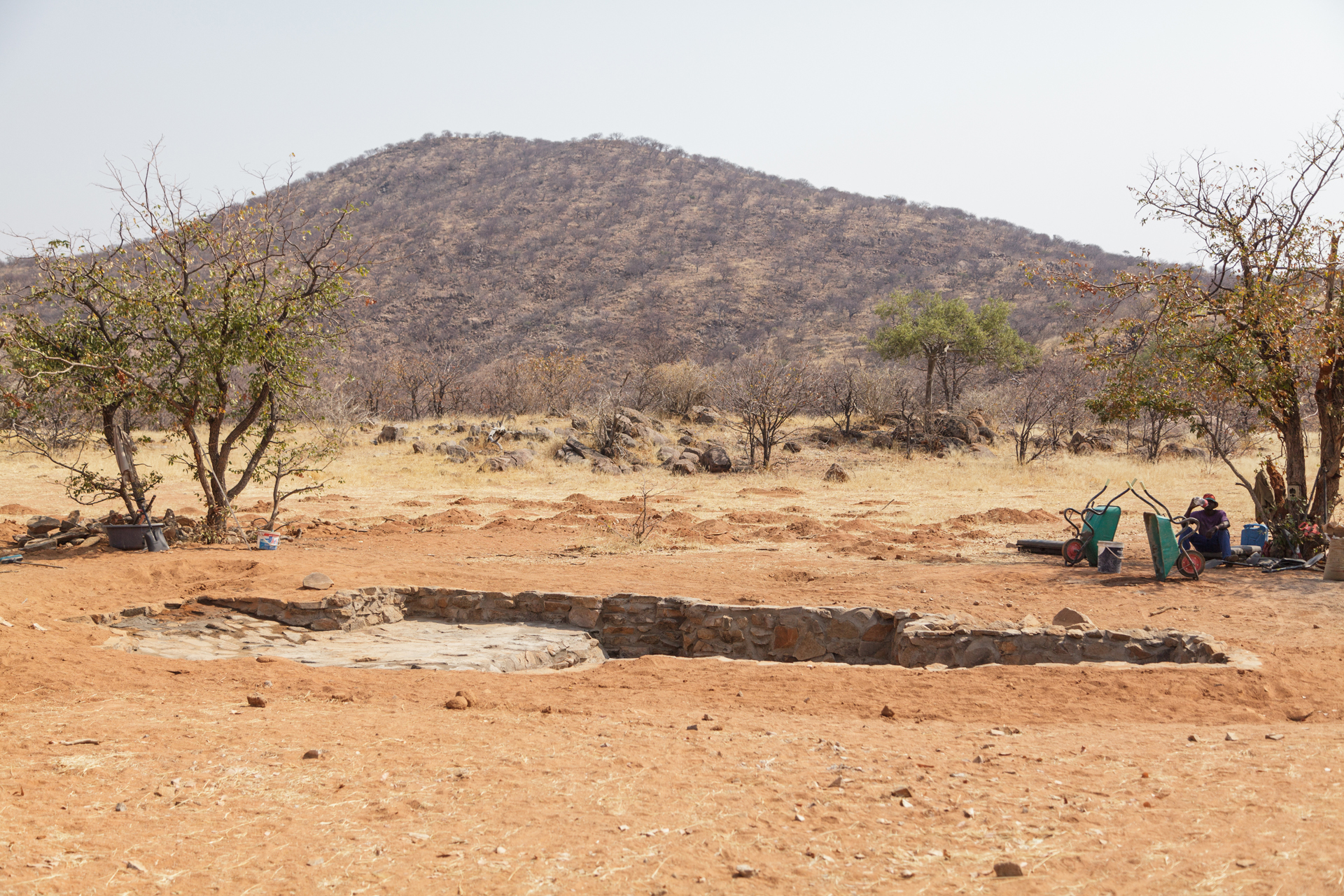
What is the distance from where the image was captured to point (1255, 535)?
415 inches

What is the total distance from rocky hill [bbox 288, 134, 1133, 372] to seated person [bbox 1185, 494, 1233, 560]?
28.7 meters

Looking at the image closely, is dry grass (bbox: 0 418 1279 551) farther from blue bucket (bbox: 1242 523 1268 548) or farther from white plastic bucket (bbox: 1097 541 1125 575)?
white plastic bucket (bbox: 1097 541 1125 575)

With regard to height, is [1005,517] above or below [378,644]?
above

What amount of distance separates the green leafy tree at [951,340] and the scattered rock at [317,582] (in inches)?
909

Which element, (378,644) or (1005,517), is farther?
(1005,517)

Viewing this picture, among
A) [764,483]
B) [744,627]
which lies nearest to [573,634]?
[744,627]

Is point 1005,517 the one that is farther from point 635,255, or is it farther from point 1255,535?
point 635,255

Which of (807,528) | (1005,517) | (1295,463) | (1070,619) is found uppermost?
(1295,463)

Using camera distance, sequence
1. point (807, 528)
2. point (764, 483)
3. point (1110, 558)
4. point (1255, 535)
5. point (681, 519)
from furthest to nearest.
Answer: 1. point (764, 483)
2. point (681, 519)
3. point (807, 528)
4. point (1255, 535)
5. point (1110, 558)

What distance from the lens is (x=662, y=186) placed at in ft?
213

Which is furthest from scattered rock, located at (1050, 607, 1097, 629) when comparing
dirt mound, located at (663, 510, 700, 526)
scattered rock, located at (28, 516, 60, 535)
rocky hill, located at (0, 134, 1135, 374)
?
rocky hill, located at (0, 134, 1135, 374)

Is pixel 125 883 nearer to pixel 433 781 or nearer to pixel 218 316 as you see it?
pixel 433 781

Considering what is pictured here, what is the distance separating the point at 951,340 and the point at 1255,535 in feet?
66.0

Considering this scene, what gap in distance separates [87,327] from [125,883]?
988 cm
